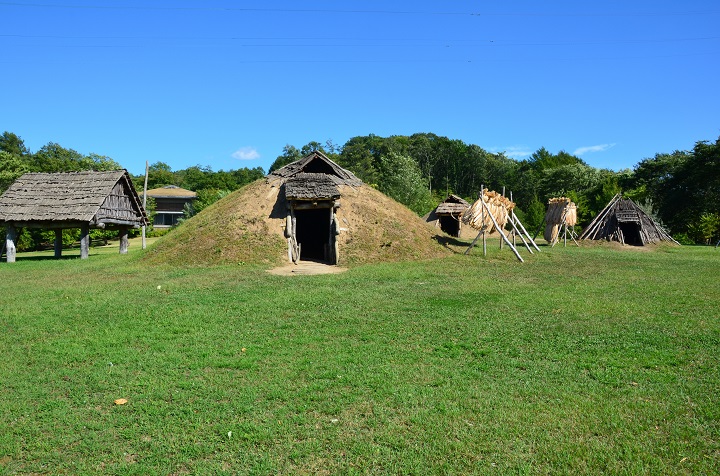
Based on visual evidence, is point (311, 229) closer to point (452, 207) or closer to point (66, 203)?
point (66, 203)

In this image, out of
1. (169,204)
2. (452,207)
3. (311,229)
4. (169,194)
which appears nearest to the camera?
(311,229)

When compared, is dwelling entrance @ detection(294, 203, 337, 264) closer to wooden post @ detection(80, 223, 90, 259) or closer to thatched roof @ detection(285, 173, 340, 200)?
thatched roof @ detection(285, 173, 340, 200)

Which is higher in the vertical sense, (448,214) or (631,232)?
(448,214)

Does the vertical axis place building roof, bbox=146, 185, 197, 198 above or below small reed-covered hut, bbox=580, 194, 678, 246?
above

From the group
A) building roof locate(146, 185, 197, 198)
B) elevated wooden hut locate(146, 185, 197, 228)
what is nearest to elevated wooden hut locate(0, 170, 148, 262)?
building roof locate(146, 185, 197, 198)

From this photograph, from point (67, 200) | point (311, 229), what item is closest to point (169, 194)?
point (67, 200)

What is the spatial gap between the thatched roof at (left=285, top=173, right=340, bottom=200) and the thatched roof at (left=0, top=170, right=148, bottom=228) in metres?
9.80

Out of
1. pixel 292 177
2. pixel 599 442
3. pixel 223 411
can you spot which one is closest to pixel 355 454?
pixel 223 411

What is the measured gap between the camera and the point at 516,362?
22.3 feet

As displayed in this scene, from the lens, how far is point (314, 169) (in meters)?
21.8

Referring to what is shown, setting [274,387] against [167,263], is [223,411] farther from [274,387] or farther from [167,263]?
[167,263]

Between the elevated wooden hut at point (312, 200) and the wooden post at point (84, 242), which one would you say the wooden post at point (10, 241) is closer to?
the wooden post at point (84, 242)

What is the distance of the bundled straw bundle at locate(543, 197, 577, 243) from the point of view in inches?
1067

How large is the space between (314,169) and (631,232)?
22.0 meters
